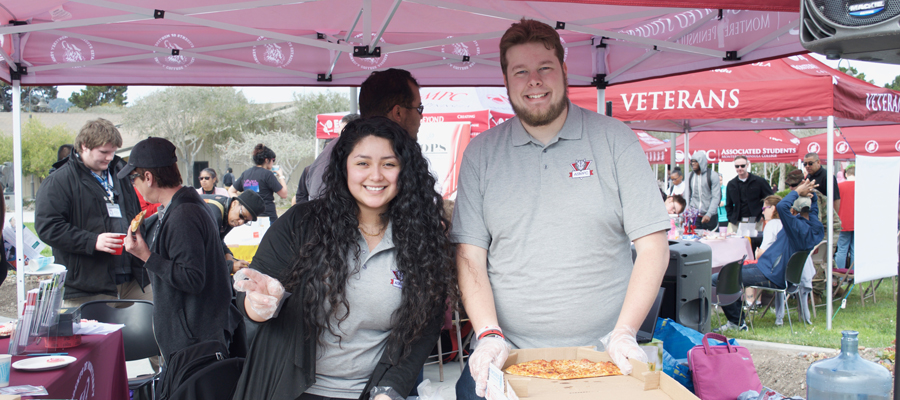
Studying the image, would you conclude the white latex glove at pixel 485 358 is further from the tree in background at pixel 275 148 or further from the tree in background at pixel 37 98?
the tree in background at pixel 37 98

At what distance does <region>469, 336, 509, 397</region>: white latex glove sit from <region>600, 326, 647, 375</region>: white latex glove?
284 millimetres

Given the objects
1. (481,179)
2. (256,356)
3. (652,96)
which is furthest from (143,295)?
(652,96)

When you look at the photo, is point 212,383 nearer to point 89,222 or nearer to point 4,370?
point 4,370

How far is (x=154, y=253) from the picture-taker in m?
2.80

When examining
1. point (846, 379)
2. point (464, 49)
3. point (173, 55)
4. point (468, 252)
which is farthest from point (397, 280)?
point (173, 55)

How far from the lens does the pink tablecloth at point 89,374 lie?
1918 mm

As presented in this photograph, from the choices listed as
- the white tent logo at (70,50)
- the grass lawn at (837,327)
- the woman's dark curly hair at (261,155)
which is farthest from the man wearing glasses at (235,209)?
the grass lawn at (837,327)

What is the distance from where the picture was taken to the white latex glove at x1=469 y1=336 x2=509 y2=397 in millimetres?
1549

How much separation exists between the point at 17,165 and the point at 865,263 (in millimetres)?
6672

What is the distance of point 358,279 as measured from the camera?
5.97ft

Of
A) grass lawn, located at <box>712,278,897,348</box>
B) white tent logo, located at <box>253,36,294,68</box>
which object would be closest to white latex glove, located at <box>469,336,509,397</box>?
white tent logo, located at <box>253,36,294,68</box>

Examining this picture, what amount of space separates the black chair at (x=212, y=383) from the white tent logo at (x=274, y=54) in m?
2.80

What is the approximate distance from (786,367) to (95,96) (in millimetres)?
54407

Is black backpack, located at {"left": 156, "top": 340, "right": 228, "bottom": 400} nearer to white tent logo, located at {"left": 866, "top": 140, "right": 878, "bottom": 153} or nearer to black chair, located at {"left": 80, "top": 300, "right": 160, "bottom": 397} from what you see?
black chair, located at {"left": 80, "top": 300, "right": 160, "bottom": 397}
